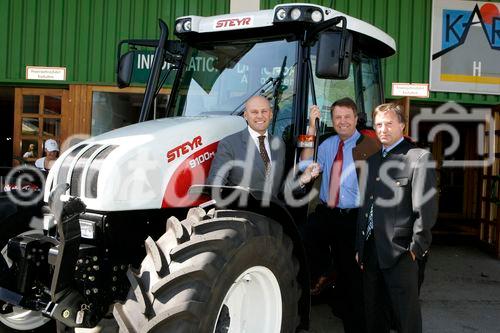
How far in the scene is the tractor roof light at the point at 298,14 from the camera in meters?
3.36

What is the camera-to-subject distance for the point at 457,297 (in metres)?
5.60

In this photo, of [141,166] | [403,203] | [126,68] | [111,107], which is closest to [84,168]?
[141,166]

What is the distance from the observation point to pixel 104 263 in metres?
2.65

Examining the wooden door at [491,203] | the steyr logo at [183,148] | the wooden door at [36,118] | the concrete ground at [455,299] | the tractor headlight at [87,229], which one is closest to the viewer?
the tractor headlight at [87,229]

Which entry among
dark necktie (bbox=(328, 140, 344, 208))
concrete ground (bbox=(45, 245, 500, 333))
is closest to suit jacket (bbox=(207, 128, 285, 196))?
dark necktie (bbox=(328, 140, 344, 208))

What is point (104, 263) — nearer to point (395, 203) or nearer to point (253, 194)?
point (253, 194)

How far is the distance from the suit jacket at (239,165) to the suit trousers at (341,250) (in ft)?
1.87

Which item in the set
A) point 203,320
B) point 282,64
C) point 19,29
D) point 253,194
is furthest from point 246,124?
point 19,29

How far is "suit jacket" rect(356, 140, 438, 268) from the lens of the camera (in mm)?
2957

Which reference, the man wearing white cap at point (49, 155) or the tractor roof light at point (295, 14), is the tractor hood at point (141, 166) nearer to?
the tractor roof light at point (295, 14)

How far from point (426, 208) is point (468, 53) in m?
6.78

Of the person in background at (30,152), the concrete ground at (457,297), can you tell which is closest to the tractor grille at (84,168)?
the concrete ground at (457,297)

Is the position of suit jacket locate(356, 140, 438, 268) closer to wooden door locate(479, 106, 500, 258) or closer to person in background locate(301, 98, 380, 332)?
person in background locate(301, 98, 380, 332)

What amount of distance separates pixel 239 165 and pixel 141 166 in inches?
24.6
